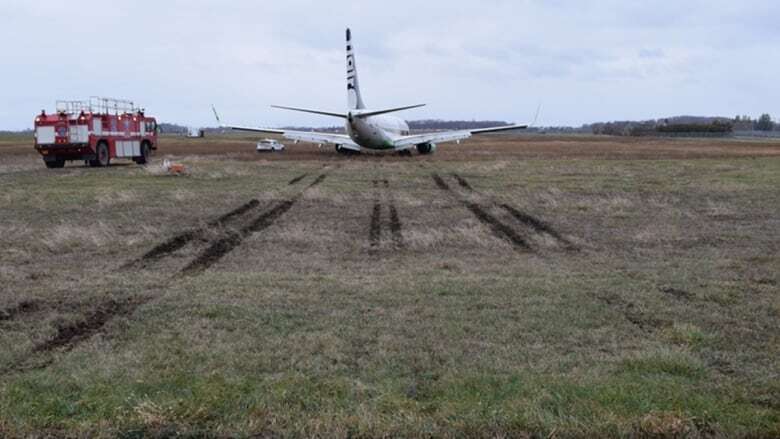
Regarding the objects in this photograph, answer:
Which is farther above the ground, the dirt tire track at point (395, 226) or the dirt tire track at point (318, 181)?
the dirt tire track at point (318, 181)

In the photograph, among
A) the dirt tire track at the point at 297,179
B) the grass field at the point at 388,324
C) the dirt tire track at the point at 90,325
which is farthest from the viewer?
the dirt tire track at the point at 297,179

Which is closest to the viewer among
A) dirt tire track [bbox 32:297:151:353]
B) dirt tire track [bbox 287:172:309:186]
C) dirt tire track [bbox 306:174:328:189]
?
dirt tire track [bbox 32:297:151:353]

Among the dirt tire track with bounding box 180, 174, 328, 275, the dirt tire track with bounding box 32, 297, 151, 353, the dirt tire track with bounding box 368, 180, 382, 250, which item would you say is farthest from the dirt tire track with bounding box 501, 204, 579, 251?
the dirt tire track with bounding box 32, 297, 151, 353

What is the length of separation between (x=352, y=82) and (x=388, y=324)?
139 feet

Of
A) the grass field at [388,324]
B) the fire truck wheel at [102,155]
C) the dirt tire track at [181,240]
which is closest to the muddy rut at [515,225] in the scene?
the grass field at [388,324]

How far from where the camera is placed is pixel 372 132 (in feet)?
155

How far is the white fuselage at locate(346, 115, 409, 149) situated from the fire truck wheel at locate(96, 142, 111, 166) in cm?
1391

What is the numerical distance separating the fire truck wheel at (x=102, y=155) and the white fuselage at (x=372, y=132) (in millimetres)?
13910

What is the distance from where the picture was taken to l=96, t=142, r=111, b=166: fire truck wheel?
36.3m

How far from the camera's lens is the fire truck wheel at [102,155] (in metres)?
36.3

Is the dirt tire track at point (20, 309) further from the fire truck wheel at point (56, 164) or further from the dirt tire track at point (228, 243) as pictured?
the fire truck wheel at point (56, 164)

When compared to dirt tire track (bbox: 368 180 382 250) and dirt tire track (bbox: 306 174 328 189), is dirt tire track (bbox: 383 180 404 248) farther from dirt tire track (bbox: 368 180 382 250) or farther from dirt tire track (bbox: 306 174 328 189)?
dirt tire track (bbox: 306 174 328 189)

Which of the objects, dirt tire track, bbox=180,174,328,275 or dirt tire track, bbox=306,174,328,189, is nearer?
dirt tire track, bbox=180,174,328,275

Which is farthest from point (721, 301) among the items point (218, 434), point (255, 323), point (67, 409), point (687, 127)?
point (687, 127)
